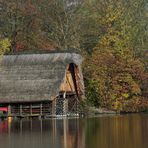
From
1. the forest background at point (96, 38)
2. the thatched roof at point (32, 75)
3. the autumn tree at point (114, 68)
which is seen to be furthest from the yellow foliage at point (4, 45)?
the autumn tree at point (114, 68)

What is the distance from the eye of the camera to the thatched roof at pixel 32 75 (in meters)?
60.7

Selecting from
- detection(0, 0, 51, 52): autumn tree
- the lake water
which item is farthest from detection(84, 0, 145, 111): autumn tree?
the lake water

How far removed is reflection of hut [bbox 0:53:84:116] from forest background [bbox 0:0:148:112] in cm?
356

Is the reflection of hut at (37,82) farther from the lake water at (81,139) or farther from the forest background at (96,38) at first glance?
the lake water at (81,139)

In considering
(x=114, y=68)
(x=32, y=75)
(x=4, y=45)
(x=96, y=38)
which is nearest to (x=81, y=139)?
(x=32, y=75)

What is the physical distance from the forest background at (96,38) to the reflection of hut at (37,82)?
3558 mm

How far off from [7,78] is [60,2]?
17150mm

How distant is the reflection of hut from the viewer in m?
60.8

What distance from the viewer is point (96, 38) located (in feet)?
247

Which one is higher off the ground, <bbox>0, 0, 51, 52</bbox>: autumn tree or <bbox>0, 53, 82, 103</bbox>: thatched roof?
<bbox>0, 0, 51, 52</bbox>: autumn tree

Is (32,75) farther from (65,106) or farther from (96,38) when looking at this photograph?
(96,38)

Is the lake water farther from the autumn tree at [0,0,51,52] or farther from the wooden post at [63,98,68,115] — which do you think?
the autumn tree at [0,0,51,52]

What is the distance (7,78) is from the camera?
6288cm

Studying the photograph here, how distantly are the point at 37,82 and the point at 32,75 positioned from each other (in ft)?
3.87
